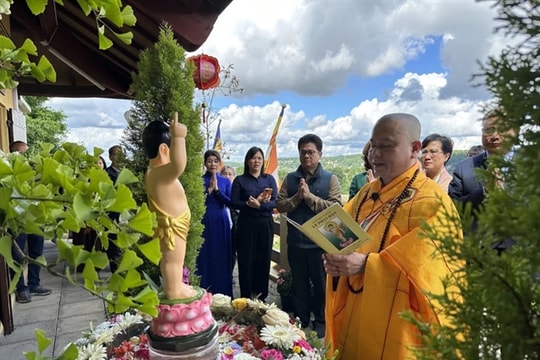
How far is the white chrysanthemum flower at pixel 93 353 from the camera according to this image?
5.32ft

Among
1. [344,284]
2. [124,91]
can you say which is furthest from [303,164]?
[124,91]

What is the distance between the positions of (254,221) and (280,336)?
2111 mm

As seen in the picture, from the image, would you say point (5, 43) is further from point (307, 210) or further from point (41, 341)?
point (307, 210)

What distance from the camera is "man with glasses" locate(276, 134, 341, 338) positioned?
3475 millimetres

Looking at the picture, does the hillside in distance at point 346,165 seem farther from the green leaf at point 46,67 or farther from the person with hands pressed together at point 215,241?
the green leaf at point 46,67

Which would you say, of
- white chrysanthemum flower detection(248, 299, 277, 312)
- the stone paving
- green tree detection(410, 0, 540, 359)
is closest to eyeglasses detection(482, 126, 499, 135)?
green tree detection(410, 0, 540, 359)

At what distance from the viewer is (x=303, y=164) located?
140 inches

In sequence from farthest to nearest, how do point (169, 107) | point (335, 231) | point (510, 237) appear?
point (169, 107), point (335, 231), point (510, 237)

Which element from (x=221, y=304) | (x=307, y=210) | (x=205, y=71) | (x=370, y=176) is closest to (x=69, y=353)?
(x=221, y=304)

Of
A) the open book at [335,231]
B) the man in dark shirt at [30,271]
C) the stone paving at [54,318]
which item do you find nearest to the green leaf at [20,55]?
the open book at [335,231]

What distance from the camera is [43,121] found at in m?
20.8

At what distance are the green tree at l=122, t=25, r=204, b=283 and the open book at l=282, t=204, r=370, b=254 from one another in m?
1.72

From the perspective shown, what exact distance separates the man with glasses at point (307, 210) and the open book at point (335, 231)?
1.75 metres

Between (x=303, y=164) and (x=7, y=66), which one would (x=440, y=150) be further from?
(x=7, y=66)
